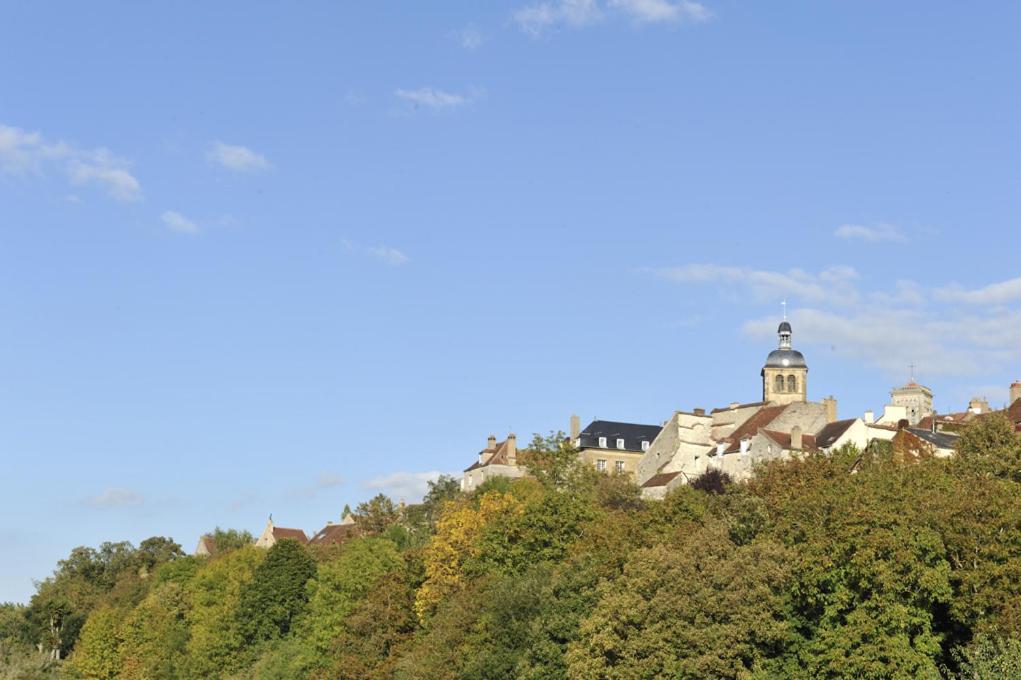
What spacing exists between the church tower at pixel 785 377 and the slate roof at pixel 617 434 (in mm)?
11540

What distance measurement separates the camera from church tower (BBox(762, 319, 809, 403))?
124 m

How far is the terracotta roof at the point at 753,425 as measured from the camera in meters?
105

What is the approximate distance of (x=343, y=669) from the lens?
8219 cm

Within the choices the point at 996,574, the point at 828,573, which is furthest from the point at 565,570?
the point at 996,574

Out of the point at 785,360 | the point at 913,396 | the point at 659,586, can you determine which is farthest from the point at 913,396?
the point at 659,586

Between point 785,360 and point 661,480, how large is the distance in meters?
23.0

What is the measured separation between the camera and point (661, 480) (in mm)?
107000

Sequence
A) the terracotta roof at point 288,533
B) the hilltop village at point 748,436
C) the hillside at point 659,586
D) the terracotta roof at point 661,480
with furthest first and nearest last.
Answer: the terracotta roof at point 288,533 → the terracotta roof at point 661,480 → the hilltop village at point 748,436 → the hillside at point 659,586

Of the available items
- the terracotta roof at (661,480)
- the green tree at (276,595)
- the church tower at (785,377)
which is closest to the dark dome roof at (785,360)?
the church tower at (785,377)

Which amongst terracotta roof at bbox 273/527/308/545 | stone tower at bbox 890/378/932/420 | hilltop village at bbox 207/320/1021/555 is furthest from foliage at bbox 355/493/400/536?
stone tower at bbox 890/378/932/420

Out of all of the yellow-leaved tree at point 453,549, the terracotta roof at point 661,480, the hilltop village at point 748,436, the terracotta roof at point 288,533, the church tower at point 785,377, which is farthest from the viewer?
the terracotta roof at point 288,533

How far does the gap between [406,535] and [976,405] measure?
46.1 m

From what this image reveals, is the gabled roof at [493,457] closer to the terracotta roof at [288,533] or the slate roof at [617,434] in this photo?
the slate roof at [617,434]

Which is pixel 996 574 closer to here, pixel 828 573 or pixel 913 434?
pixel 828 573
